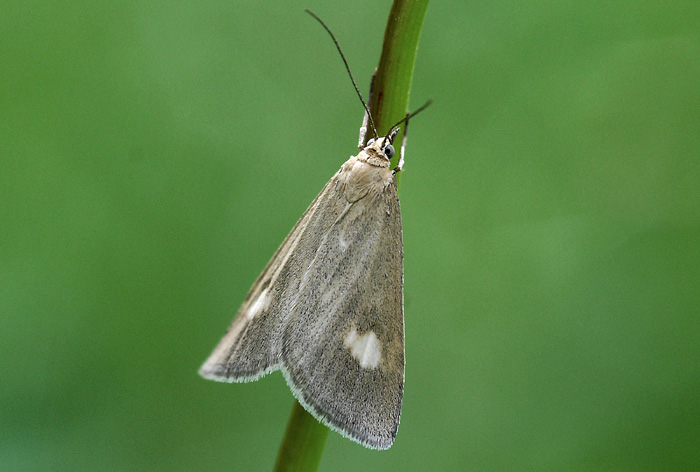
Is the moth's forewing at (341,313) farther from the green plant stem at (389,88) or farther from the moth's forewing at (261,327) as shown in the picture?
the green plant stem at (389,88)

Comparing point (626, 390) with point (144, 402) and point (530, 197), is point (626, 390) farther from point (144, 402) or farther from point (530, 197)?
point (144, 402)

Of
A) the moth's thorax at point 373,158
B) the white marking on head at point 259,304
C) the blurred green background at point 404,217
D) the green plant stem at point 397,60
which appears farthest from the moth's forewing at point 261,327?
the blurred green background at point 404,217

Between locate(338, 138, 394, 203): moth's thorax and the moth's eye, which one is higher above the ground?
the moth's eye

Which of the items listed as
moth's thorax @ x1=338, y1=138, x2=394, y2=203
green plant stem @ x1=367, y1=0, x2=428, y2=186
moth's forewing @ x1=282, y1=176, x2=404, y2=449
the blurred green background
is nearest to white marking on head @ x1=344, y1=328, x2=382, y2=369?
moth's forewing @ x1=282, y1=176, x2=404, y2=449

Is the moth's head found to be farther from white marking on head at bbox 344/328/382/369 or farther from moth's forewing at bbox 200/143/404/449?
white marking on head at bbox 344/328/382/369

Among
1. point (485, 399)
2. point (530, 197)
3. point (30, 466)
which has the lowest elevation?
point (485, 399)

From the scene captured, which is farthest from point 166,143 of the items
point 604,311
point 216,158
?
point 604,311
